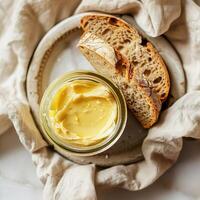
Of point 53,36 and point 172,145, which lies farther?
point 53,36

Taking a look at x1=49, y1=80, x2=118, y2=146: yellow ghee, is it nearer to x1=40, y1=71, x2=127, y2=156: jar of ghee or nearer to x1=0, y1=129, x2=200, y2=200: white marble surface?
x1=40, y1=71, x2=127, y2=156: jar of ghee

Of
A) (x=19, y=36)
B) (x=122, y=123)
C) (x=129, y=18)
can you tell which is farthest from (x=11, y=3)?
(x=122, y=123)

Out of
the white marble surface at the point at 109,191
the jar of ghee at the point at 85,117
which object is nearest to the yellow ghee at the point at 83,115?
the jar of ghee at the point at 85,117

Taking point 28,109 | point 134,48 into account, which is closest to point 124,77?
point 134,48

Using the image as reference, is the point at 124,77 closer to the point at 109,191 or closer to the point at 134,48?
the point at 134,48

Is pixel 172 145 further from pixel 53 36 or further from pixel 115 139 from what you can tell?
pixel 53 36
